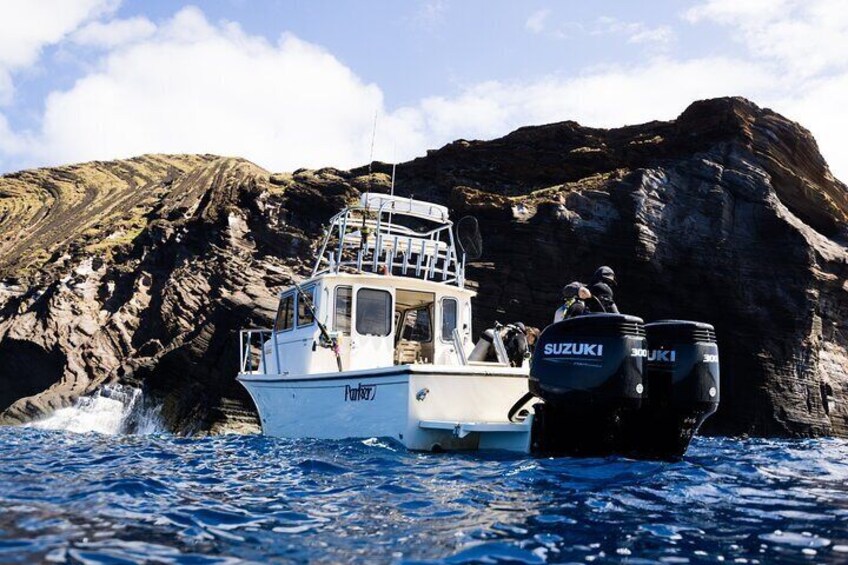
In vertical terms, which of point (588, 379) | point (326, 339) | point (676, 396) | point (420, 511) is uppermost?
point (326, 339)

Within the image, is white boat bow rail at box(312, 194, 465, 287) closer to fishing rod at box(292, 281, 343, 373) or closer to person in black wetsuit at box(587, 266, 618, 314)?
fishing rod at box(292, 281, 343, 373)

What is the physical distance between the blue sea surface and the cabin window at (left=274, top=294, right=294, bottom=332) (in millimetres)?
4572

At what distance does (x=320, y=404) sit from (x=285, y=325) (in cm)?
254

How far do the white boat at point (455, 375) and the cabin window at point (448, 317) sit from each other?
0.02 metres

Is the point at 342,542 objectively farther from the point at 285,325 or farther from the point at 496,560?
the point at 285,325

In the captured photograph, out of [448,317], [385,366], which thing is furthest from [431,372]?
[448,317]

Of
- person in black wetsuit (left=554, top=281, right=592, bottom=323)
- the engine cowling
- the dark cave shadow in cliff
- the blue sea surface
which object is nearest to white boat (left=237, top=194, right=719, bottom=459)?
the engine cowling

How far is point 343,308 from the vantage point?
452 inches

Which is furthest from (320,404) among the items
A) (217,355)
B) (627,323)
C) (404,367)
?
(217,355)

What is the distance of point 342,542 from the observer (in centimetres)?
424

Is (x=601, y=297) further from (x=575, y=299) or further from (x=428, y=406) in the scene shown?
(x=428, y=406)

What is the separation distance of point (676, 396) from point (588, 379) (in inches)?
45.0

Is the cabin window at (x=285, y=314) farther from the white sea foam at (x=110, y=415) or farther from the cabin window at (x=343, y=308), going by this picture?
the white sea foam at (x=110, y=415)

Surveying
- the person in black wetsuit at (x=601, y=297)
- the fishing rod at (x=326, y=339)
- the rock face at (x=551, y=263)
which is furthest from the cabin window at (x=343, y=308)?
the rock face at (x=551, y=263)
